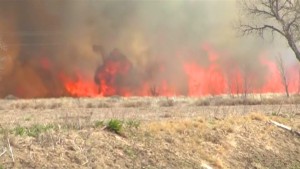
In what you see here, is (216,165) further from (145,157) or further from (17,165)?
(17,165)

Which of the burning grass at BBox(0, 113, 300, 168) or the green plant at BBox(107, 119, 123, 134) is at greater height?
the green plant at BBox(107, 119, 123, 134)

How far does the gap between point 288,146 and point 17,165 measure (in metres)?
11.7

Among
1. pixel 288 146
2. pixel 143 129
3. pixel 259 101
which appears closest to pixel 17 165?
pixel 143 129

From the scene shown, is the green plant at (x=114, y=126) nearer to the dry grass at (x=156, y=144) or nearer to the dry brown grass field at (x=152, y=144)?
the dry brown grass field at (x=152, y=144)

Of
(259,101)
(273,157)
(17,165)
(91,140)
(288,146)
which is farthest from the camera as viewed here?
(259,101)

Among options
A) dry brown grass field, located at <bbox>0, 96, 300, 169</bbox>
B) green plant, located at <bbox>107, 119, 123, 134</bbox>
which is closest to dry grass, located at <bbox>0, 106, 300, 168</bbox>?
dry brown grass field, located at <bbox>0, 96, 300, 169</bbox>

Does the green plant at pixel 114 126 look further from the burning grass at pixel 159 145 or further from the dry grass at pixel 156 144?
the dry grass at pixel 156 144

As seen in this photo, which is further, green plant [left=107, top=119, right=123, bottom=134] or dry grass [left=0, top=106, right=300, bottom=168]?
green plant [left=107, top=119, right=123, bottom=134]

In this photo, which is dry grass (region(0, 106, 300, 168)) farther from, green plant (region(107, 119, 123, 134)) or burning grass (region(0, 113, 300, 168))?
green plant (region(107, 119, 123, 134))

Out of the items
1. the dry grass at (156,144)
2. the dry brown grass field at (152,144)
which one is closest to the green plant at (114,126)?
the dry brown grass field at (152,144)

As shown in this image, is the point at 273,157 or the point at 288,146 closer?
the point at 273,157

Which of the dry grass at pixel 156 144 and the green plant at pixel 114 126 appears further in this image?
the green plant at pixel 114 126

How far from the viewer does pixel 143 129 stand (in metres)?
18.1

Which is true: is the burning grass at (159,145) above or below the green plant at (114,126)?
below
